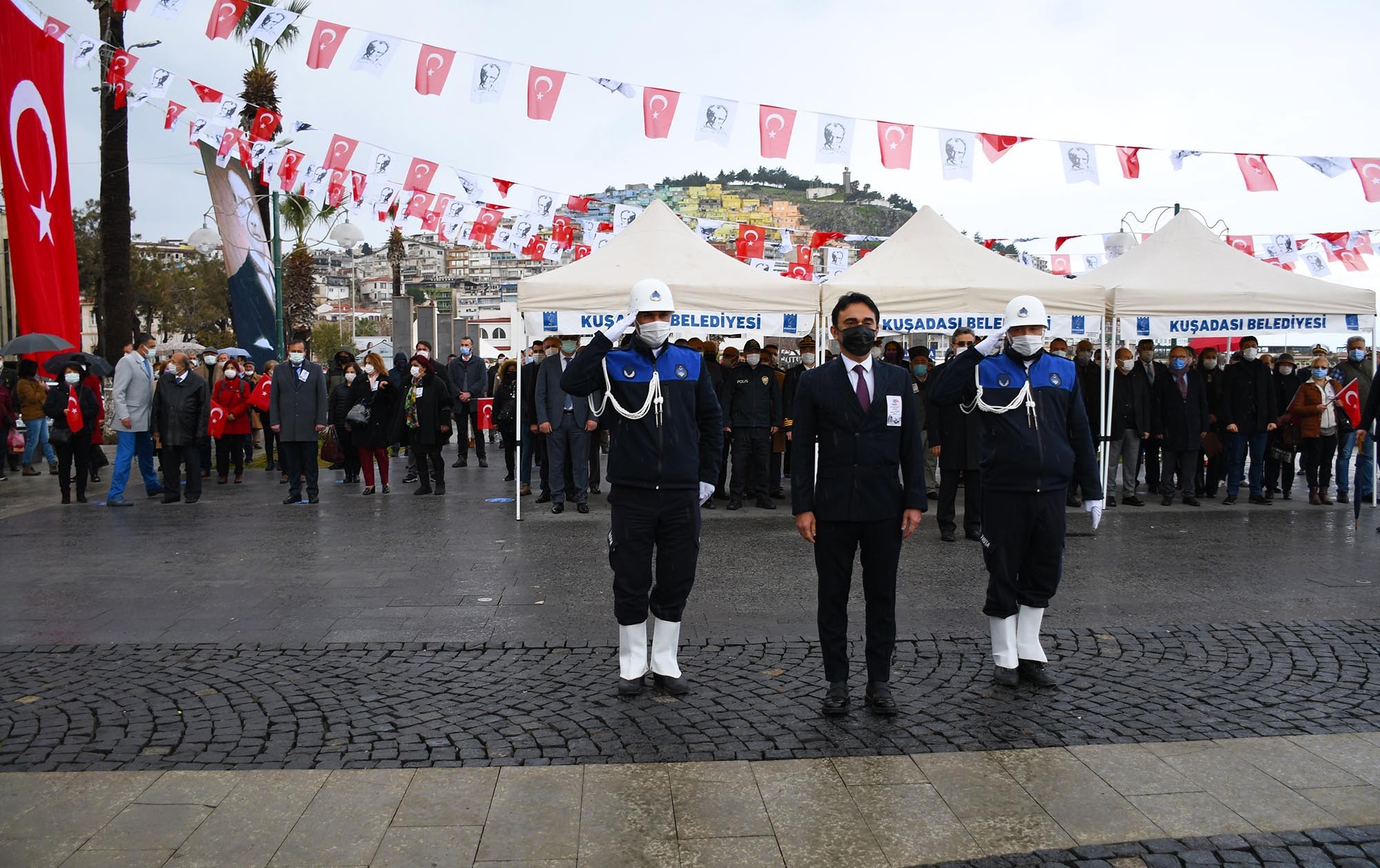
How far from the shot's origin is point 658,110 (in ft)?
43.8

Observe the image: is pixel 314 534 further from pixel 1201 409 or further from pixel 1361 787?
pixel 1201 409

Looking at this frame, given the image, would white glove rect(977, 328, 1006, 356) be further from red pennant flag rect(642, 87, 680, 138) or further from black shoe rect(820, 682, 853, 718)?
red pennant flag rect(642, 87, 680, 138)

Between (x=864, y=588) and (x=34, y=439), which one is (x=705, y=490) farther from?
(x=34, y=439)

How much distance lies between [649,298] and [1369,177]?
13.3 m

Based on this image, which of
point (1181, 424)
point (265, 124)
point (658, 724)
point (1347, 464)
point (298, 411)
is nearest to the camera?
point (658, 724)

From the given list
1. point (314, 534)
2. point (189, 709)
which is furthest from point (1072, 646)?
point (314, 534)

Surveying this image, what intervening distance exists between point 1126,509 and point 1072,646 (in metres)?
6.79

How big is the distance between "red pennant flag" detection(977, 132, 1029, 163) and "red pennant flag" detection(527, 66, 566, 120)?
5.51 meters

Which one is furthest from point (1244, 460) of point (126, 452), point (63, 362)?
point (63, 362)

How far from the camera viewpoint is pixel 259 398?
51.9 feet

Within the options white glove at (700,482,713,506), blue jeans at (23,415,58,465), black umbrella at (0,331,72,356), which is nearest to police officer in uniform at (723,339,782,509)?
white glove at (700,482,713,506)

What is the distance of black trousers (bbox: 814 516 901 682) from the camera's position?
5.15 metres

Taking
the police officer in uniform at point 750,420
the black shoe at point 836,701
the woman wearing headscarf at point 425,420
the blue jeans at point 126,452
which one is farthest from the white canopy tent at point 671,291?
the black shoe at point 836,701

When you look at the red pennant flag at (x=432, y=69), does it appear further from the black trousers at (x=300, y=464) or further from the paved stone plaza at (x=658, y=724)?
the paved stone plaza at (x=658, y=724)
